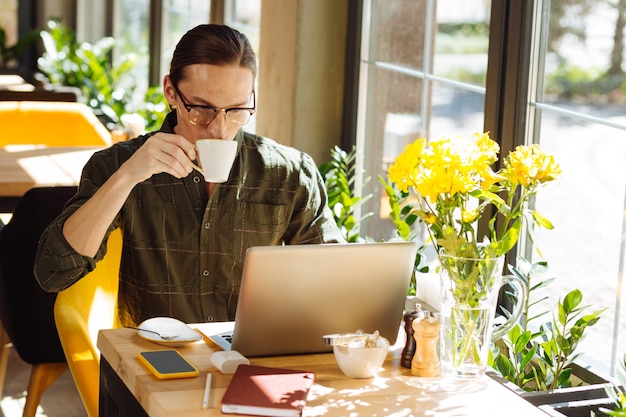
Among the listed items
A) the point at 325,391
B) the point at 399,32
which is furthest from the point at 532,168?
the point at 399,32

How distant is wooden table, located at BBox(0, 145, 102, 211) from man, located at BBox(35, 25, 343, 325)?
148 cm

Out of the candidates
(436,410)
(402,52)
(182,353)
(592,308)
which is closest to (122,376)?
(182,353)

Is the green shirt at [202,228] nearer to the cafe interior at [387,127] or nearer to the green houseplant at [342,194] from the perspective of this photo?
the cafe interior at [387,127]

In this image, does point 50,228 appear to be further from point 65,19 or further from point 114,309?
point 65,19

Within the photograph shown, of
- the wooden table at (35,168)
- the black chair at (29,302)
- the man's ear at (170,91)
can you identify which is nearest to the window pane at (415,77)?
the man's ear at (170,91)

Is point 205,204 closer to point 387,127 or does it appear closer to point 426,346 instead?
point 426,346

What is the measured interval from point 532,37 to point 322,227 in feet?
2.65

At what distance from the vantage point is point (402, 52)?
3.56m

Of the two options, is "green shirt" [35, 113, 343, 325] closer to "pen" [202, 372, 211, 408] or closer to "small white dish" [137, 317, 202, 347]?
"small white dish" [137, 317, 202, 347]

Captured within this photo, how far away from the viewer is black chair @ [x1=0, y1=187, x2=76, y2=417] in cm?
292

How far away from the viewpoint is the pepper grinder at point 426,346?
185 cm

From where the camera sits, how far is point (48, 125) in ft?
17.3

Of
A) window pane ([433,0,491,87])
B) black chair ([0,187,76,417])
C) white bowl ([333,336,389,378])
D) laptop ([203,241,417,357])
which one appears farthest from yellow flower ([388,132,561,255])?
black chair ([0,187,76,417])

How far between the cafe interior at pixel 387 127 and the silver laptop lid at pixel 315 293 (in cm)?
8
